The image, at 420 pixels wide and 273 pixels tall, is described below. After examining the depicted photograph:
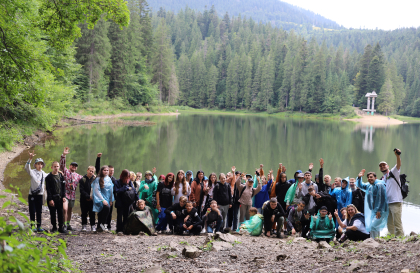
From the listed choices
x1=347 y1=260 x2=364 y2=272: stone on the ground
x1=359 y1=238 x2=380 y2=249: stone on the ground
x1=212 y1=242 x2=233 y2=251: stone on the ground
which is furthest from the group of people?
x1=347 y1=260 x2=364 y2=272: stone on the ground

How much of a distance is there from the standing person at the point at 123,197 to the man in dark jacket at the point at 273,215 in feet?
10.8

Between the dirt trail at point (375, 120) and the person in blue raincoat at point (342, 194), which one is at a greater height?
the dirt trail at point (375, 120)

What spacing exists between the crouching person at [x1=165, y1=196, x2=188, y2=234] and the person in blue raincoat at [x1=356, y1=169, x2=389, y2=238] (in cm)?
425

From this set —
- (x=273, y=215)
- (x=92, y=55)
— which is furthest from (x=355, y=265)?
(x=92, y=55)

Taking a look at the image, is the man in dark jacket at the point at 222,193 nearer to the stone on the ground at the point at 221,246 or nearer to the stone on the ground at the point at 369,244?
the stone on the ground at the point at 221,246

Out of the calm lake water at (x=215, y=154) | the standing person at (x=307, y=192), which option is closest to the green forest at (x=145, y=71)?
the calm lake water at (x=215, y=154)

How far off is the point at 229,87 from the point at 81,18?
88590 millimetres

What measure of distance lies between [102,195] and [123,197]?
1.70 ft

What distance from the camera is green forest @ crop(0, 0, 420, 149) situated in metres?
7.63

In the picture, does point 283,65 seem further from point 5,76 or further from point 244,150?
point 5,76

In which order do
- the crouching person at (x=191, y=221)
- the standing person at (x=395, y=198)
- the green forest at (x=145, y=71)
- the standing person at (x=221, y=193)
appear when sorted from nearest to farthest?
1. the standing person at (x=395, y=198)
2. the crouching person at (x=191, y=221)
3. the green forest at (x=145, y=71)
4. the standing person at (x=221, y=193)

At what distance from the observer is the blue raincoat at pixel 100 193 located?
718cm

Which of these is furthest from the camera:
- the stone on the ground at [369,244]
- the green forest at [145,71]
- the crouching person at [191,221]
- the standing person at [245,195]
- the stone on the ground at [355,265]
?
the standing person at [245,195]

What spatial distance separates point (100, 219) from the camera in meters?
7.36
